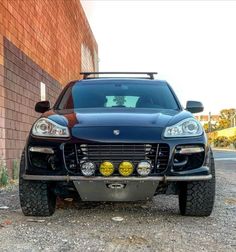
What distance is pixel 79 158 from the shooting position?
4.63m

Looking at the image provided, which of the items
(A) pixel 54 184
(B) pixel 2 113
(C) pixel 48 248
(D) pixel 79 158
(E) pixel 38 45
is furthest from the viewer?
(E) pixel 38 45

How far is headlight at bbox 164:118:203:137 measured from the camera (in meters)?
4.75

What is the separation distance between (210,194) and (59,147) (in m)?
1.61

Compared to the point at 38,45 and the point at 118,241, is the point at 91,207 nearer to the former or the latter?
the point at 118,241

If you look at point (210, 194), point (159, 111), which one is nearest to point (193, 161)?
point (210, 194)

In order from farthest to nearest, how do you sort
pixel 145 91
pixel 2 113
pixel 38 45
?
pixel 38 45 → pixel 2 113 → pixel 145 91

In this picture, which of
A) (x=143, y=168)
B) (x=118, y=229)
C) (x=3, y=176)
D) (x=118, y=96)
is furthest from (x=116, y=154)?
(x=3, y=176)

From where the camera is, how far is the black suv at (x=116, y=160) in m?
4.60

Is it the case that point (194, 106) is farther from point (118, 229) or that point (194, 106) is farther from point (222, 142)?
point (222, 142)

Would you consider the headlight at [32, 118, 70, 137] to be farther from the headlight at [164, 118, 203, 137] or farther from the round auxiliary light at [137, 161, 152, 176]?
the headlight at [164, 118, 203, 137]

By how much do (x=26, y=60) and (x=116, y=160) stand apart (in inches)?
235

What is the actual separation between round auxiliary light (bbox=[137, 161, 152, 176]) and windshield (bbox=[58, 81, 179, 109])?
137cm

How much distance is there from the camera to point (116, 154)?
4.63 meters

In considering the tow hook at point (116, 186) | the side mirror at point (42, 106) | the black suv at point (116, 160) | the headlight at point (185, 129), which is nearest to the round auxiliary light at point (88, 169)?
the black suv at point (116, 160)
